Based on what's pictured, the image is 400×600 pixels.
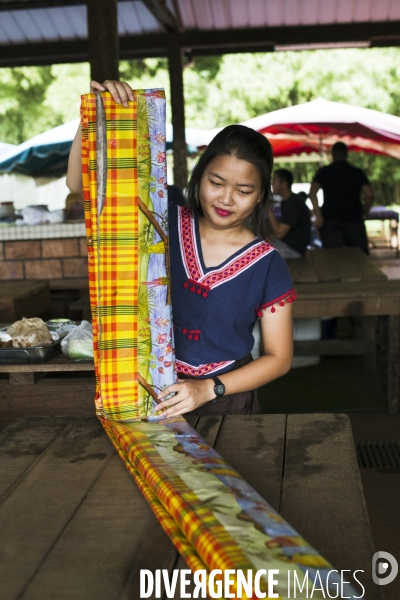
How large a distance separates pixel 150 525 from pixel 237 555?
260mm

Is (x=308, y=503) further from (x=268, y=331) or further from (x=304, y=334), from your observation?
(x=304, y=334)

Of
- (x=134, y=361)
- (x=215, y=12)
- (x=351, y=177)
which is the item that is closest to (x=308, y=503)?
(x=134, y=361)

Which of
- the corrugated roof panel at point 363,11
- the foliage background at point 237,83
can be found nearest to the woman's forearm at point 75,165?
the corrugated roof panel at point 363,11

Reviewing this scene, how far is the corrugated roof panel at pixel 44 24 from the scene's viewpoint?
9000 millimetres

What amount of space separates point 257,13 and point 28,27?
2.89 metres

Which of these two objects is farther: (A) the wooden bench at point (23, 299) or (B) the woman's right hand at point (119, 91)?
(A) the wooden bench at point (23, 299)

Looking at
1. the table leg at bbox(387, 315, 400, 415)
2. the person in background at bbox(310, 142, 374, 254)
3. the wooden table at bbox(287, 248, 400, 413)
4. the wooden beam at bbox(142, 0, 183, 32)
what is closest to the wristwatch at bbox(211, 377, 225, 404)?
the wooden table at bbox(287, 248, 400, 413)

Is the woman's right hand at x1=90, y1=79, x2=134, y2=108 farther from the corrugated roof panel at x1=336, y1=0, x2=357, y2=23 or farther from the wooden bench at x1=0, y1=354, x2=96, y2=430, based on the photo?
the corrugated roof panel at x1=336, y1=0, x2=357, y2=23

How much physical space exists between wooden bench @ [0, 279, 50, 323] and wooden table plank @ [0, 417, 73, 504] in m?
2.12

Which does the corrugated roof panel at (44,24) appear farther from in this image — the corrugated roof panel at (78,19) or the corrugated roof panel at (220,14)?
the corrugated roof panel at (220,14)

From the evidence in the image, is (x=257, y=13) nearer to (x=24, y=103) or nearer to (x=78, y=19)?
(x=78, y=19)

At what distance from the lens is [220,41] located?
9352 millimetres

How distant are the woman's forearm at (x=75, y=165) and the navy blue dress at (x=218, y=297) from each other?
1.09ft

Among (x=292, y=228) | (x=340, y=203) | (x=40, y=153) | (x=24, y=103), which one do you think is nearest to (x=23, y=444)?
(x=292, y=228)
